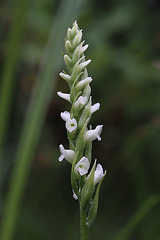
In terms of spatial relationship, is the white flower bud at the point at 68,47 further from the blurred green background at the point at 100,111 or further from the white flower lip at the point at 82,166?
the blurred green background at the point at 100,111

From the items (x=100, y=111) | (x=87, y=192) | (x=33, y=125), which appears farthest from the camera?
(x=100, y=111)

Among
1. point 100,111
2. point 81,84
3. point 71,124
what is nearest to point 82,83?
point 81,84

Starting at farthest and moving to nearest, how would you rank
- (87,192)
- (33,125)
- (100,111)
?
(100,111) < (33,125) < (87,192)

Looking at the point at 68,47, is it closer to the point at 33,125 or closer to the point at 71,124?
the point at 71,124

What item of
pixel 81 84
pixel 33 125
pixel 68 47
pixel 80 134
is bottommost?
pixel 80 134

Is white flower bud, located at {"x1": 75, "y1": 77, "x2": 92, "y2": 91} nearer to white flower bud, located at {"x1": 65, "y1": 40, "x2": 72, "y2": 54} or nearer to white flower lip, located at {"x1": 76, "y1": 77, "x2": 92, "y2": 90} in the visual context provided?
white flower lip, located at {"x1": 76, "y1": 77, "x2": 92, "y2": 90}

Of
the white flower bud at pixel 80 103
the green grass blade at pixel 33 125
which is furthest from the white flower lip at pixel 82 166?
the green grass blade at pixel 33 125

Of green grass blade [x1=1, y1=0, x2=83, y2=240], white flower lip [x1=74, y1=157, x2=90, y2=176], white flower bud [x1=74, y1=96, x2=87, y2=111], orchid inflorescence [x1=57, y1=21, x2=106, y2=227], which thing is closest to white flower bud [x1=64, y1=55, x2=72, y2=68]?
orchid inflorescence [x1=57, y1=21, x2=106, y2=227]

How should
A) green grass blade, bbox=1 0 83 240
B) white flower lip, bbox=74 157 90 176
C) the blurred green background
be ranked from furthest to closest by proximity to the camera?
the blurred green background, green grass blade, bbox=1 0 83 240, white flower lip, bbox=74 157 90 176
